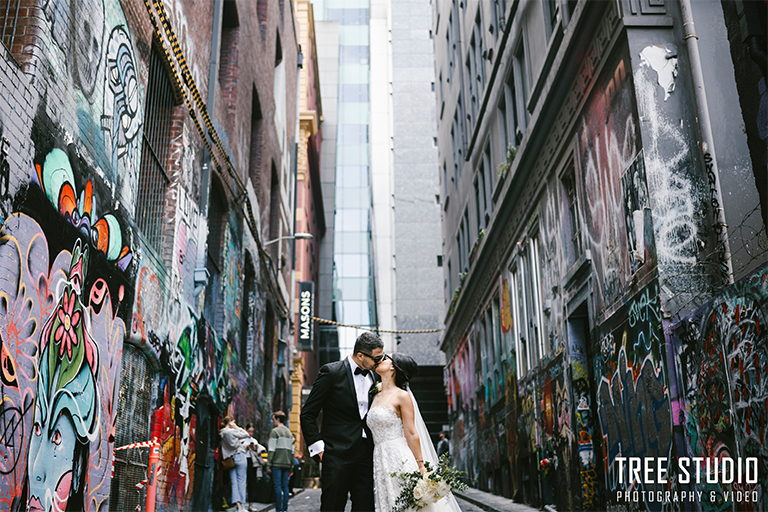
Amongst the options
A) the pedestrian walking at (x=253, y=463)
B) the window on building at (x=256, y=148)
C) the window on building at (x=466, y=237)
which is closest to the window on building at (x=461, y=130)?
the window on building at (x=466, y=237)

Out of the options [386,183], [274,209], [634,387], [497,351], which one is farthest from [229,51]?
[386,183]

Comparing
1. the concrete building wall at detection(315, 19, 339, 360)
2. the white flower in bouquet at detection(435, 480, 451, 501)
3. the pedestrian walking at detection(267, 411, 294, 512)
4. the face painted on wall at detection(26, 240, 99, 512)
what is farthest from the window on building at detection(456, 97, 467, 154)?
the concrete building wall at detection(315, 19, 339, 360)

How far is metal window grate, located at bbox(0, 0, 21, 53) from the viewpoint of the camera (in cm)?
553

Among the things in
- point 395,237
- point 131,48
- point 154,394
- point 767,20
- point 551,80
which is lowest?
point 154,394

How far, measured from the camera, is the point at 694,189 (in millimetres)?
7938

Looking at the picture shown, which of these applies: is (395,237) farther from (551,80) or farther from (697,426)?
(697,426)

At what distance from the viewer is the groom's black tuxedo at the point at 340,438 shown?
491 cm

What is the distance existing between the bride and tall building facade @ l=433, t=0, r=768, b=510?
9.55 ft

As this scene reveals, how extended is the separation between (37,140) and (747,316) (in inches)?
240

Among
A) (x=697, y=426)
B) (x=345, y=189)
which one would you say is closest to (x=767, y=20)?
(x=697, y=426)

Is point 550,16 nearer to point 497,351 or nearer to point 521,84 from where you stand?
point 521,84

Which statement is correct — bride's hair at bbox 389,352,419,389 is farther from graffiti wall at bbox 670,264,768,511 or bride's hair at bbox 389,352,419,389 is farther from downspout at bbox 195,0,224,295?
downspout at bbox 195,0,224,295

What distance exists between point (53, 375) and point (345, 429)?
2.67m

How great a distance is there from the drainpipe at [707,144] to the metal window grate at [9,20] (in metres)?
6.90
